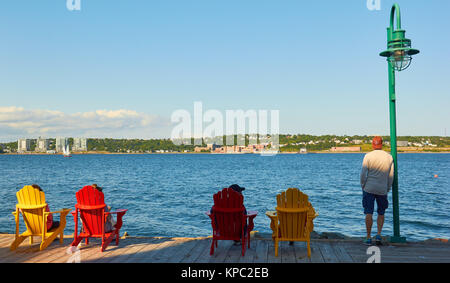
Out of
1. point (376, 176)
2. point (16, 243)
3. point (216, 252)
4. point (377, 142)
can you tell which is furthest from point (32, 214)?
point (377, 142)

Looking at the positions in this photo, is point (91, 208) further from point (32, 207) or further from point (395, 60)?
point (395, 60)

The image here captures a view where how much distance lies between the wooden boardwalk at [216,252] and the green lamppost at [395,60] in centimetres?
70

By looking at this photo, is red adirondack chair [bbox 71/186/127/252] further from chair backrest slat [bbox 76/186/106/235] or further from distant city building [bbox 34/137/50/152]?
distant city building [bbox 34/137/50/152]

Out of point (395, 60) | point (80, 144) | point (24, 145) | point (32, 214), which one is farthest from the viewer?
point (24, 145)

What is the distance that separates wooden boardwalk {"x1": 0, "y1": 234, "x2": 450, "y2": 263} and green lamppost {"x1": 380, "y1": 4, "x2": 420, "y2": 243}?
703mm

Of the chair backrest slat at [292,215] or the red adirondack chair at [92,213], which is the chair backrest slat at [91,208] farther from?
the chair backrest slat at [292,215]

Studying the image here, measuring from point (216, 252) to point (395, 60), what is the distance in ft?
15.4

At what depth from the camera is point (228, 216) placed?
618 cm

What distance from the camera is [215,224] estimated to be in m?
6.25

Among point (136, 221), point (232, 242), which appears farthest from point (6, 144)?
point (232, 242)

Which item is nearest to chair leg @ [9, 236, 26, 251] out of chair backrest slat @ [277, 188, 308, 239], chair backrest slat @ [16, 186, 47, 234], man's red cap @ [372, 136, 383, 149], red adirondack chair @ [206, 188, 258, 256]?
chair backrest slat @ [16, 186, 47, 234]

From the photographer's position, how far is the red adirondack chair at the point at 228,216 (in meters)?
6.12
